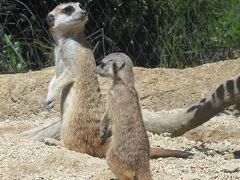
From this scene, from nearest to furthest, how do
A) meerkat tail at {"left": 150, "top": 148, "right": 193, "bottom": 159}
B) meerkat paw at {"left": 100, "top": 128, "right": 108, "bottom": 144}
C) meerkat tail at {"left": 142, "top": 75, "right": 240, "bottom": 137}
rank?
meerkat paw at {"left": 100, "top": 128, "right": 108, "bottom": 144} → meerkat tail at {"left": 150, "top": 148, "right": 193, "bottom": 159} → meerkat tail at {"left": 142, "top": 75, "right": 240, "bottom": 137}

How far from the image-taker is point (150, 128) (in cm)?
553

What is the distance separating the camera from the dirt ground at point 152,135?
4301 millimetres

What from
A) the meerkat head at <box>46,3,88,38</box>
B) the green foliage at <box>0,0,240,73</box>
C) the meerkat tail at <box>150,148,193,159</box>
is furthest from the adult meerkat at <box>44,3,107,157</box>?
the green foliage at <box>0,0,240,73</box>

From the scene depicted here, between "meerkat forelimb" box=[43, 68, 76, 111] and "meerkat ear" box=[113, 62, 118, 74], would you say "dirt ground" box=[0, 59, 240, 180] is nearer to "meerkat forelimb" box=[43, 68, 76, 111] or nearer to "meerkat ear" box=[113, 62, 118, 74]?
"meerkat forelimb" box=[43, 68, 76, 111]

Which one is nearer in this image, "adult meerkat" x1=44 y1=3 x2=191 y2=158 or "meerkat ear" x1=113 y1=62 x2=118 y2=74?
"meerkat ear" x1=113 y1=62 x2=118 y2=74

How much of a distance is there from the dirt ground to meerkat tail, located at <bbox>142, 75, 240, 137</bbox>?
0.08m

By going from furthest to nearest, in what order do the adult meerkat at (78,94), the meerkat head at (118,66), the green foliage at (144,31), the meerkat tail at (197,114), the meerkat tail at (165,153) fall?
1. the green foliage at (144,31)
2. the meerkat tail at (197,114)
3. the adult meerkat at (78,94)
4. the meerkat tail at (165,153)
5. the meerkat head at (118,66)

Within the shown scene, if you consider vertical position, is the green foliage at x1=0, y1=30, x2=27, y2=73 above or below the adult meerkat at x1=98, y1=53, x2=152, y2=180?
below

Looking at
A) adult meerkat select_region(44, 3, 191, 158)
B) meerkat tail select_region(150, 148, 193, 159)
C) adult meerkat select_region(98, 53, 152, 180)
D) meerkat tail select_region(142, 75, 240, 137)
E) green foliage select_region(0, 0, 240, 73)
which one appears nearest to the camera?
adult meerkat select_region(98, 53, 152, 180)

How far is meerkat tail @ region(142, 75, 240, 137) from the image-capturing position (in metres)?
5.11

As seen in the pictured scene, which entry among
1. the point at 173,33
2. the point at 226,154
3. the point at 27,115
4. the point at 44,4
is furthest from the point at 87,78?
the point at 44,4

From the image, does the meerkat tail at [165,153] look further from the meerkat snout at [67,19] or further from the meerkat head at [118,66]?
the meerkat snout at [67,19]

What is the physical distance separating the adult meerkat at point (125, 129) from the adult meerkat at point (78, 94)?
49 cm

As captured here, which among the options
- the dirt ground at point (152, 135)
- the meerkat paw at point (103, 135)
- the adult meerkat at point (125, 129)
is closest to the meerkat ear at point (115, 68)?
the adult meerkat at point (125, 129)
